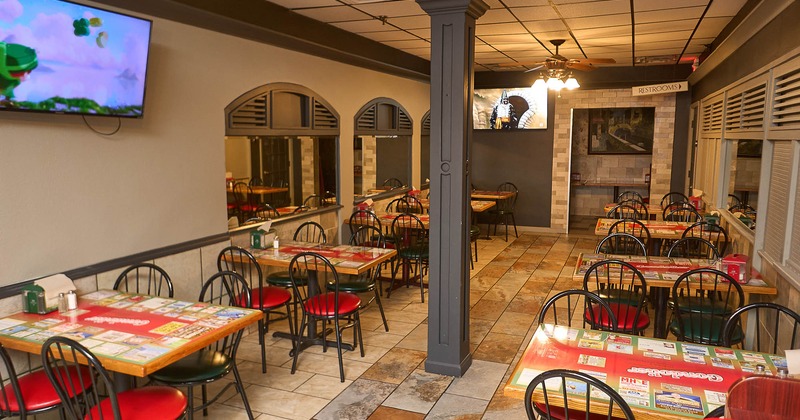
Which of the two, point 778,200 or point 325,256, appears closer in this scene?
point 778,200

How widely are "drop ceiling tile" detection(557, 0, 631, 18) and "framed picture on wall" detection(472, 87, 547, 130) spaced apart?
452cm

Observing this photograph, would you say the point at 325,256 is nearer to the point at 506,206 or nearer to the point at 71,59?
the point at 71,59

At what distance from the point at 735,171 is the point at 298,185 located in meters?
4.28

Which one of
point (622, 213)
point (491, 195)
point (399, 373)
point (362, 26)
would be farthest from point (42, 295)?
point (491, 195)

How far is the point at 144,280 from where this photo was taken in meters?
3.93

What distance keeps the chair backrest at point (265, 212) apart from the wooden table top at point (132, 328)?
189 centimetres

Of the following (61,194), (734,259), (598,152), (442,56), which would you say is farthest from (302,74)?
(598,152)

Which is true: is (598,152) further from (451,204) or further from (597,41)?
(451,204)

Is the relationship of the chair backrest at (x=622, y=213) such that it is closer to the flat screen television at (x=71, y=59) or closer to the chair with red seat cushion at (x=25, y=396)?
the flat screen television at (x=71, y=59)

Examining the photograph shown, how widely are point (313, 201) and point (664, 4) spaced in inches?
149

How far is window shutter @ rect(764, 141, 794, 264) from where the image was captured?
3.62 m

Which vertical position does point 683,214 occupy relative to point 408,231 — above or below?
above

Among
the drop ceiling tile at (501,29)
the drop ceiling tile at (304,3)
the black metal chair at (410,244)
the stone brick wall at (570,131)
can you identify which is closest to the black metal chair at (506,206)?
the stone brick wall at (570,131)

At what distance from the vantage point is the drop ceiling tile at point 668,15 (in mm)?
5055
